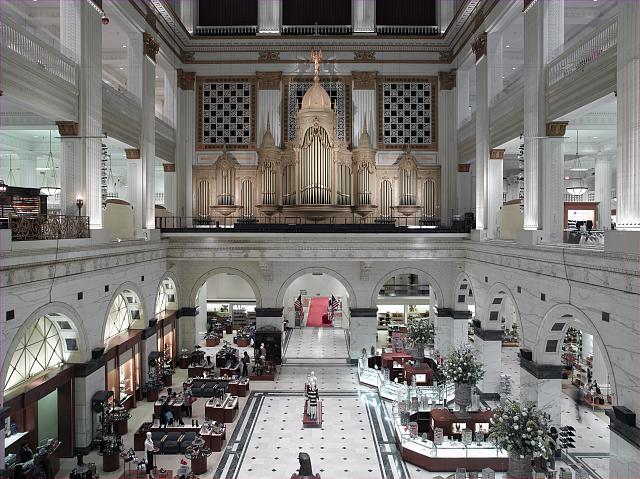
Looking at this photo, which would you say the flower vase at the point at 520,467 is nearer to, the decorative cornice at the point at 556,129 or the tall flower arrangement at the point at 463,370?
the tall flower arrangement at the point at 463,370

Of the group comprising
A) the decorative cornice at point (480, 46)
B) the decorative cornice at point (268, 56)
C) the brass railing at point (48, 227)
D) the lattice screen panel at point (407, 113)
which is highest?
the decorative cornice at point (268, 56)

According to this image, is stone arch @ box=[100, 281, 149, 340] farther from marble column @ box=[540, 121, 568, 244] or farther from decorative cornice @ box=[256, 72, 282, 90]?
marble column @ box=[540, 121, 568, 244]

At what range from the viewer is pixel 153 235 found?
18.3 m

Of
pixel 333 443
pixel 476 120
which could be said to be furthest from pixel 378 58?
pixel 333 443

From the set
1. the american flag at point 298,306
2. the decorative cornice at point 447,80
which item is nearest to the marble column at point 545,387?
the decorative cornice at point 447,80

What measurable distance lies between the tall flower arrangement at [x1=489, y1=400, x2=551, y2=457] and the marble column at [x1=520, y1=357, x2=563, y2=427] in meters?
1.95

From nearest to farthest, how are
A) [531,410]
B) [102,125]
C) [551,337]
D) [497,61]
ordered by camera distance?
1. [531,410]
2. [551,337]
3. [102,125]
4. [497,61]

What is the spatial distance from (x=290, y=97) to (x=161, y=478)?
1706cm

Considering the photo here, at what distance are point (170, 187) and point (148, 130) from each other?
180 inches

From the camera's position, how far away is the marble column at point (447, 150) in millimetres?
22703

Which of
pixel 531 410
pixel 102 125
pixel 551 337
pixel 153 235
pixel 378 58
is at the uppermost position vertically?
pixel 378 58

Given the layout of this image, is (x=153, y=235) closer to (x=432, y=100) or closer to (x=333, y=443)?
(x=333, y=443)

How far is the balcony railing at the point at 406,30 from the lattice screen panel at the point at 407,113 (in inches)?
90.4

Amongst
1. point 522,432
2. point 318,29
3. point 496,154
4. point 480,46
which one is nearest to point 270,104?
point 318,29
